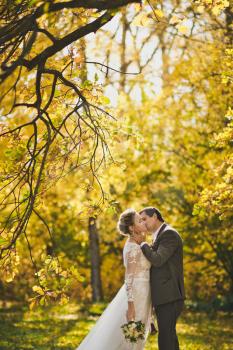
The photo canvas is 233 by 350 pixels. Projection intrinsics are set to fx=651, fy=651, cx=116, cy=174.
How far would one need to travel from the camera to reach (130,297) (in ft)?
23.2

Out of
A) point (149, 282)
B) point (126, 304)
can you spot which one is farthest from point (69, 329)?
point (149, 282)

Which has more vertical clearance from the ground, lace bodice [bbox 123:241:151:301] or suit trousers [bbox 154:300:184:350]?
lace bodice [bbox 123:241:151:301]

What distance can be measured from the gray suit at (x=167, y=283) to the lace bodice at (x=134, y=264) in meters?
0.08

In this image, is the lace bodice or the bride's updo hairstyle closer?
the lace bodice

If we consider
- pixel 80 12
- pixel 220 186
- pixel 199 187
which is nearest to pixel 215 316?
pixel 199 187

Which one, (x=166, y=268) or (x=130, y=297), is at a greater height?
(x=166, y=268)

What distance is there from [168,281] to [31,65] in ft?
9.73

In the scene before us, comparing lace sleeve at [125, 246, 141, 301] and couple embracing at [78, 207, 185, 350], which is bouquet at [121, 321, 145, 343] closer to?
couple embracing at [78, 207, 185, 350]

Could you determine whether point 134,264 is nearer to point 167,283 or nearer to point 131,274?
point 131,274

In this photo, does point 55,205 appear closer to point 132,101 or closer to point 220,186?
point 132,101

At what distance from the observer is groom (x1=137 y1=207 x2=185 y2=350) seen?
23.0ft

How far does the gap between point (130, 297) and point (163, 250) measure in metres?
0.63

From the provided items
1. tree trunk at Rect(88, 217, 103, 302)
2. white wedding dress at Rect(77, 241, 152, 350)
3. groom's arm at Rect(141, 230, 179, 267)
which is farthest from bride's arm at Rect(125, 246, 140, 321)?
tree trunk at Rect(88, 217, 103, 302)

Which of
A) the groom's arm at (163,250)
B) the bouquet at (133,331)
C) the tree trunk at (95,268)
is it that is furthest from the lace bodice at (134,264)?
the tree trunk at (95,268)
